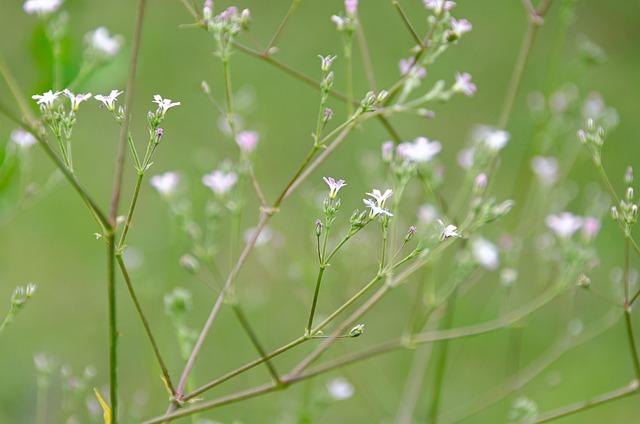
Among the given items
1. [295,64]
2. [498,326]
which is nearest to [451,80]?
[295,64]

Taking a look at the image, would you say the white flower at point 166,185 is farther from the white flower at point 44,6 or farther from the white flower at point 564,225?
the white flower at point 564,225

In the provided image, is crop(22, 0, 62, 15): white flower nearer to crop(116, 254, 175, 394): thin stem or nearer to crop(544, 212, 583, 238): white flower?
crop(116, 254, 175, 394): thin stem

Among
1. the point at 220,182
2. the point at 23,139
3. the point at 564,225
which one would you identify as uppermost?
the point at 23,139

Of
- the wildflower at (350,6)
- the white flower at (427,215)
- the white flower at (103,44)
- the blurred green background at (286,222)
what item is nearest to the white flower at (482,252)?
the white flower at (427,215)

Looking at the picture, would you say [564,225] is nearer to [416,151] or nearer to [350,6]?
[416,151]

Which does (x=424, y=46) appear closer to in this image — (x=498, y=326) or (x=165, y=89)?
(x=498, y=326)

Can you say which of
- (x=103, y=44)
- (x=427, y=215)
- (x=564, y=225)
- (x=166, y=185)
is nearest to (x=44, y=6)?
(x=103, y=44)

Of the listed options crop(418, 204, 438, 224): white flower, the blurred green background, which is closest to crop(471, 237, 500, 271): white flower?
crop(418, 204, 438, 224): white flower

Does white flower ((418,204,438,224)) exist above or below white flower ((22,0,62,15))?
below
